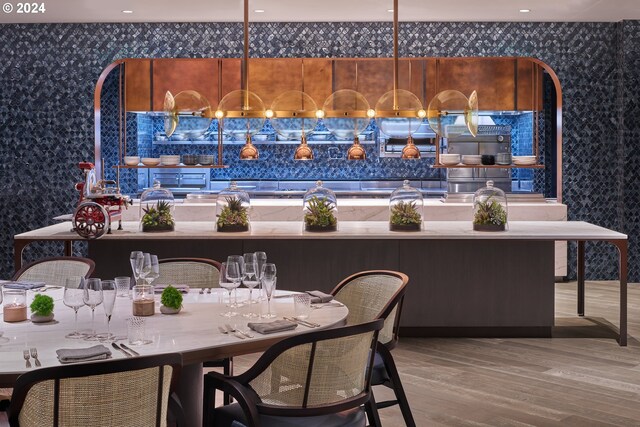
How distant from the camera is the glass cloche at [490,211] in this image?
21.7 feet

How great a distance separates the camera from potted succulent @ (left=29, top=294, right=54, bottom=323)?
3441 mm

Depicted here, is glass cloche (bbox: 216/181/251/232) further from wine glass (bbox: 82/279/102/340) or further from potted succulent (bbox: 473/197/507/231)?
wine glass (bbox: 82/279/102/340)

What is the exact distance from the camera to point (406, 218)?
6.67 m

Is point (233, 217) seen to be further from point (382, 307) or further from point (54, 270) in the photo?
point (382, 307)

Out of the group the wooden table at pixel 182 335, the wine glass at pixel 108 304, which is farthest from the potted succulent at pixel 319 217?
the wine glass at pixel 108 304

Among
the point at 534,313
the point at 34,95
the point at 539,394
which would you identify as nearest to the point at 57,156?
the point at 34,95

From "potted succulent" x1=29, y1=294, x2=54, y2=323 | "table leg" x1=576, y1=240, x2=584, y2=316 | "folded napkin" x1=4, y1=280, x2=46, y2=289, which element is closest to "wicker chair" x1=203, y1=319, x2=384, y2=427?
"potted succulent" x1=29, y1=294, x2=54, y2=323

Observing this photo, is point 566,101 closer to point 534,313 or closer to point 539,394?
point 534,313

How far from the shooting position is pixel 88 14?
9398 millimetres

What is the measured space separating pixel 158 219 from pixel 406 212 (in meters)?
1.94

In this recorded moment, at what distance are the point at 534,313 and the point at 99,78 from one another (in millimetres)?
5794
